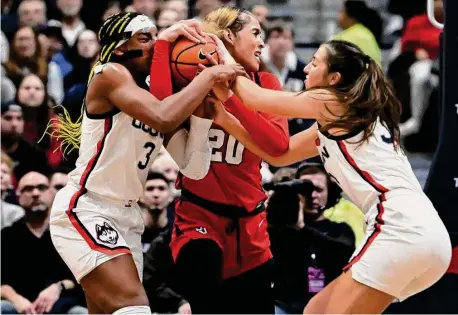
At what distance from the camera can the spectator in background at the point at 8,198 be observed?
8219mm

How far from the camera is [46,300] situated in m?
7.79

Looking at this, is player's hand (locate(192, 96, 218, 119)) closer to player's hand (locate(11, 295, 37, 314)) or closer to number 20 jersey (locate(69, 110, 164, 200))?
number 20 jersey (locate(69, 110, 164, 200))

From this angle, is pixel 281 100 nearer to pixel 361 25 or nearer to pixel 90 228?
pixel 90 228

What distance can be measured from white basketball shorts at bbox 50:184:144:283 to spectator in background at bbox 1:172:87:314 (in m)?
2.45

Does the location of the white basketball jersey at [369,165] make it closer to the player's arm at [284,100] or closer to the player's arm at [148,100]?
the player's arm at [284,100]

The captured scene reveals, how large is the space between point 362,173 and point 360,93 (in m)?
0.39

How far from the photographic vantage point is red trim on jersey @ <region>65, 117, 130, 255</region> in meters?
5.25

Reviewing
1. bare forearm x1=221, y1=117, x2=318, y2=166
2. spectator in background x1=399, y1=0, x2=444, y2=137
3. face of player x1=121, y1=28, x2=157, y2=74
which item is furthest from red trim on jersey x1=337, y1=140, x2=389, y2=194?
spectator in background x1=399, y1=0, x2=444, y2=137

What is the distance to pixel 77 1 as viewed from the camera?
1120cm

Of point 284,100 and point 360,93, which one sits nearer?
point 360,93

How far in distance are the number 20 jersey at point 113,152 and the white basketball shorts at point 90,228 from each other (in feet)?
0.22

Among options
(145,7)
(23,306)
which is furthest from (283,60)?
(23,306)

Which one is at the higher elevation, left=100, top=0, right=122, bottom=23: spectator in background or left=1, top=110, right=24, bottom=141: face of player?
left=100, top=0, right=122, bottom=23: spectator in background

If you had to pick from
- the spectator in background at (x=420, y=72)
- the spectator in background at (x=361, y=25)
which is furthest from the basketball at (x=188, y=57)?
the spectator in background at (x=420, y=72)
